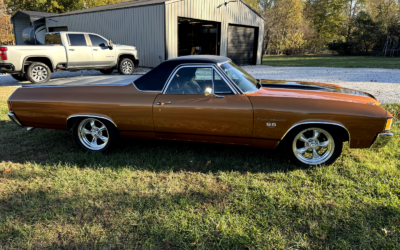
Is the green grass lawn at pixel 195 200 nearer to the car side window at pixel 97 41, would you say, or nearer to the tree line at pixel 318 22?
the car side window at pixel 97 41

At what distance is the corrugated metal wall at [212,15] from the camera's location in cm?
1367

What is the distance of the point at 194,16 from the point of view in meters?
14.9

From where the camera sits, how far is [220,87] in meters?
3.52

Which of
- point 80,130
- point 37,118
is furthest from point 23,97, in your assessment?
point 80,130

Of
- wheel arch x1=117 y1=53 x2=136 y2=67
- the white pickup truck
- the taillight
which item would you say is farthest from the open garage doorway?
the taillight

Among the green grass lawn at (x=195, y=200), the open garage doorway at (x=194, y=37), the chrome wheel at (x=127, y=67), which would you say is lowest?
the green grass lawn at (x=195, y=200)

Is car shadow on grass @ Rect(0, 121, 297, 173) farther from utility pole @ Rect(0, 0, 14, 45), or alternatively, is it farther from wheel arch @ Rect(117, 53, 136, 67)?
utility pole @ Rect(0, 0, 14, 45)

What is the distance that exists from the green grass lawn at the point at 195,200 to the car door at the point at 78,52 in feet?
23.9

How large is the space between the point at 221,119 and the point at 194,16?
13.1 meters

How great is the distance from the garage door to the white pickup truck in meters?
7.73

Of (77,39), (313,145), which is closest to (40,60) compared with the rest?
(77,39)

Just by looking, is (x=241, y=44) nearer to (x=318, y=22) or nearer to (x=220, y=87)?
(x=220, y=87)

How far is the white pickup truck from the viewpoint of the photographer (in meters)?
8.79

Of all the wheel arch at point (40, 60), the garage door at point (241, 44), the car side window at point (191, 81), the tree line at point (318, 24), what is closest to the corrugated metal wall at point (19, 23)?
the wheel arch at point (40, 60)
